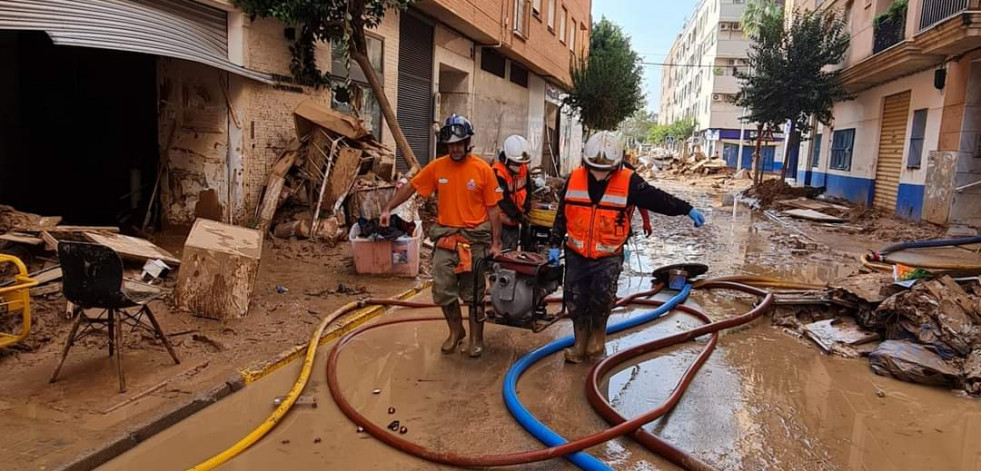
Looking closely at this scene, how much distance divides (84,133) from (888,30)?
1832 cm

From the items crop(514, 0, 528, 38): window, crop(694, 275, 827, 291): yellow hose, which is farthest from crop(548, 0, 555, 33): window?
crop(694, 275, 827, 291): yellow hose

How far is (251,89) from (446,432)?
6.36m

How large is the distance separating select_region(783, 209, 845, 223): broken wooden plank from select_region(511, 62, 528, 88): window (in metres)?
9.42

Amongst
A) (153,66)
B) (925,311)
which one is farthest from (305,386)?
(153,66)

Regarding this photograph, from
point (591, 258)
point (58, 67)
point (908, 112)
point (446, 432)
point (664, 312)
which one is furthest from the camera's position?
point (908, 112)

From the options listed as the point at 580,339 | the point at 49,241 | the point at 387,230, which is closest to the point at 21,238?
the point at 49,241

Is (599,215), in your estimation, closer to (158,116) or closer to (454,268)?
(454,268)

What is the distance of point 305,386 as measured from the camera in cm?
438

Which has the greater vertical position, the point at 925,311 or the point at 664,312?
the point at 925,311

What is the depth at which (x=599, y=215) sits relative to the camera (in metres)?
4.78

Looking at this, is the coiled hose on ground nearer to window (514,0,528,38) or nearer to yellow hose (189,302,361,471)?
yellow hose (189,302,361,471)

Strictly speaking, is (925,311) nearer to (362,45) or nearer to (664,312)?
(664,312)

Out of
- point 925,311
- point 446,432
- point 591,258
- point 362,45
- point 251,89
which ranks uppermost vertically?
point 362,45

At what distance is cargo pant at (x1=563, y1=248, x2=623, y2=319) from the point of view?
15.9ft
